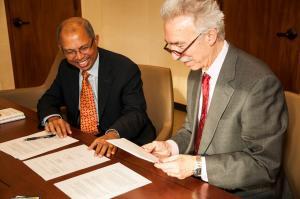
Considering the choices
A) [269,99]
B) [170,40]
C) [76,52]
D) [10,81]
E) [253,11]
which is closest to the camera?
[269,99]

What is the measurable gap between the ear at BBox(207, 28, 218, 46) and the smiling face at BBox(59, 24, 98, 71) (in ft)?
2.58

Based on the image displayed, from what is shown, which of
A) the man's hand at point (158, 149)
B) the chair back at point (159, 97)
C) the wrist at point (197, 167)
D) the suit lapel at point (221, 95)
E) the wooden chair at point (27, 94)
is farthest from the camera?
the wooden chair at point (27, 94)

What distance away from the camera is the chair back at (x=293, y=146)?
1.38 meters

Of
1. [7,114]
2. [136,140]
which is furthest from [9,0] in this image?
[136,140]

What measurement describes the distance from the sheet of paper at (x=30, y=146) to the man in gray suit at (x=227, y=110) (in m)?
0.44

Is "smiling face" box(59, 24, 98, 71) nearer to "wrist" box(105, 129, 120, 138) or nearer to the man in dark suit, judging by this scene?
the man in dark suit

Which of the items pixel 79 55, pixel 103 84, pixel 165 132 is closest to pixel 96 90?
pixel 103 84

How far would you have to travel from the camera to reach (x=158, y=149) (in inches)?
59.5

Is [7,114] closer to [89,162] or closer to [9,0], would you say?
[89,162]

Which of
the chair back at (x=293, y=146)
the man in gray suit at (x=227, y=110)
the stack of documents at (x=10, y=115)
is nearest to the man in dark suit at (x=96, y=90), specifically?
the stack of documents at (x=10, y=115)

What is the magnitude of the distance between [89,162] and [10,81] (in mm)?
3799

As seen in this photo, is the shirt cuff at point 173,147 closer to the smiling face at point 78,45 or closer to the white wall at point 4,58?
the smiling face at point 78,45

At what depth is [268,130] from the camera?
4.17 feet

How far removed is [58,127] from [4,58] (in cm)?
336
